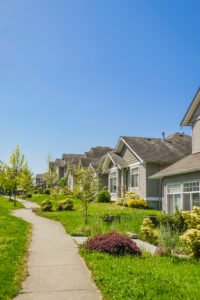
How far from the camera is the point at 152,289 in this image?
21.7ft

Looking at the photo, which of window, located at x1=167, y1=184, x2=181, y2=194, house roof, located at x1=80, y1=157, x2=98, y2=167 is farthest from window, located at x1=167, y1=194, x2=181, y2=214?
house roof, located at x1=80, y1=157, x2=98, y2=167

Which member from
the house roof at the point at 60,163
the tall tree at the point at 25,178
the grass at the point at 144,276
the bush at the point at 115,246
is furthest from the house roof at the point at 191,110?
the house roof at the point at 60,163

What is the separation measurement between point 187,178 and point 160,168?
9048mm

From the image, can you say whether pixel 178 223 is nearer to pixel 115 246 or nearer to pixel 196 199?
pixel 115 246

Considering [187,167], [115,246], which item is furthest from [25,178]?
[115,246]

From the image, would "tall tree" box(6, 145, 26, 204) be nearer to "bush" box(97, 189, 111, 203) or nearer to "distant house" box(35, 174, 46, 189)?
"bush" box(97, 189, 111, 203)

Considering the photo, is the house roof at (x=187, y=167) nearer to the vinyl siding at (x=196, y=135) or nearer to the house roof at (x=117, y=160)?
the vinyl siding at (x=196, y=135)

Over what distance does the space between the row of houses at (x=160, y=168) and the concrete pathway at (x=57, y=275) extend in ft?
29.3

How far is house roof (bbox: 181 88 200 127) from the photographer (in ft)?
74.8

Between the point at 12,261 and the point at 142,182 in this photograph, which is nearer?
the point at 12,261

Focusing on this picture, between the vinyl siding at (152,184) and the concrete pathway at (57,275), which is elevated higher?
the vinyl siding at (152,184)

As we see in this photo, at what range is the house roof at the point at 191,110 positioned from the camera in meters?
22.8

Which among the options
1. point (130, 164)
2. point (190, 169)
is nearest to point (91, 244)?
point (190, 169)

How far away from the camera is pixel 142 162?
30094 mm
